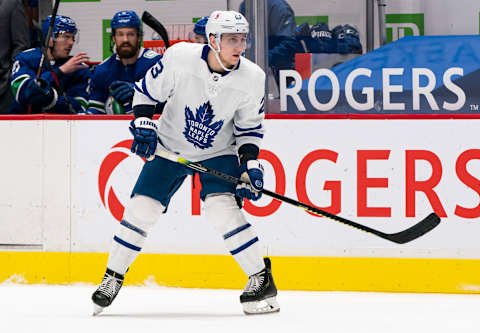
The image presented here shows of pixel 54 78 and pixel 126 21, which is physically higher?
pixel 126 21

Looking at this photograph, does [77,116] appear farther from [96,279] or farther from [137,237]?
[137,237]

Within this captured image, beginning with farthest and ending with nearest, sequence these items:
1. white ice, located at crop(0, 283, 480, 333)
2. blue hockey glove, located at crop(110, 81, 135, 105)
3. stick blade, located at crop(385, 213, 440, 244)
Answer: blue hockey glove, located at crop(110, 81, 135, 105) → stick blade, located at crop(385, 213, 440, 244) → white ice, located at crop(0, 283, 480, 333)

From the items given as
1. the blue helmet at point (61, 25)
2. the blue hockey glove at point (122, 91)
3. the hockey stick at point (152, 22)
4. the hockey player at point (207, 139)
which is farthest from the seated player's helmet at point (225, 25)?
the blue helmet at point (61, 25)

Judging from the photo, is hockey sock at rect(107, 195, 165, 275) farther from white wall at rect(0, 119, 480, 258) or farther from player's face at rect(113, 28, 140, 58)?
player's face at rect(113, 28, 140, 58)

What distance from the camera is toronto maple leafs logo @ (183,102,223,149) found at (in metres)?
3.47

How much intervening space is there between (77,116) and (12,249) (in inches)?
26.5

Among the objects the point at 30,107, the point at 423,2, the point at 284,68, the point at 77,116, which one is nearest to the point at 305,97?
the point at 284,68

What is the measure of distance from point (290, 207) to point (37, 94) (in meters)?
1.37

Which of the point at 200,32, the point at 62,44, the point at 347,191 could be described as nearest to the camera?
the point at 347,191

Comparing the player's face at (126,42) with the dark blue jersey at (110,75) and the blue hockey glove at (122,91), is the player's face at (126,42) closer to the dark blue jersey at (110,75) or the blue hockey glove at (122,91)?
the dark blue jersey at (110,75)

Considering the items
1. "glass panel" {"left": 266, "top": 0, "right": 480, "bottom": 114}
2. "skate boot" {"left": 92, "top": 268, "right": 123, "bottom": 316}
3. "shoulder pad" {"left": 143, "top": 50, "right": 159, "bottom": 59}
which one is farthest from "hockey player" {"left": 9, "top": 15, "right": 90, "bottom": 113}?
"skate boot" {"left": 92, "top": 268, "right": 123, "bottom": 316}

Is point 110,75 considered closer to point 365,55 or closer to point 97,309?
point 365,55

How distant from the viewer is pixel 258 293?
139 inches

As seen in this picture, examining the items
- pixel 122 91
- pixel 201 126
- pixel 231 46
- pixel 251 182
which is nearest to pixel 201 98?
pixel 201 126
